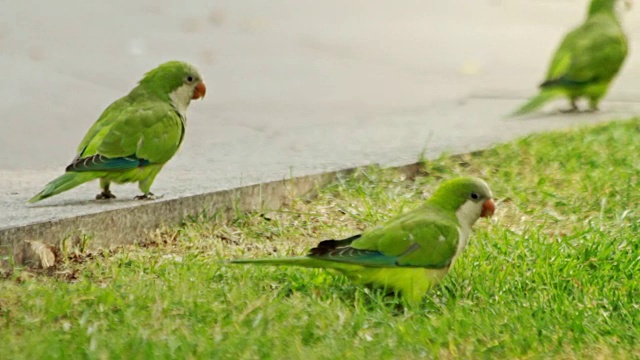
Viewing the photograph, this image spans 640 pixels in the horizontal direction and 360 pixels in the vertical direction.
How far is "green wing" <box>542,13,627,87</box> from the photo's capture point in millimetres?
8531

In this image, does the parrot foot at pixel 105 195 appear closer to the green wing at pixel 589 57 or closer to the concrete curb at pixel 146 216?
the concrete curb at pixel 146 216

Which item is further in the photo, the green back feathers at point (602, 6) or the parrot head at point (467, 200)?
the green back feathers at point (602, 6)

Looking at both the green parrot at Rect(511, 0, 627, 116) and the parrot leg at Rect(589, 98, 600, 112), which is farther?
the parrot leg at Rect(589, 98, 600, 112)

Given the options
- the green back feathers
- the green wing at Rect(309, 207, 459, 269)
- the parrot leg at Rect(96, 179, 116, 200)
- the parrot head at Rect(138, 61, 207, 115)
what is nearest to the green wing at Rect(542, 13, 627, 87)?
the green back feathers

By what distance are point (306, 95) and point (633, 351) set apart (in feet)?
19.3

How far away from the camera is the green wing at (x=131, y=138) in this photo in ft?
17.8

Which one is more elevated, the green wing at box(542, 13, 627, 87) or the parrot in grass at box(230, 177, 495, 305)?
the green wing at box(542, 13, 627, 87)

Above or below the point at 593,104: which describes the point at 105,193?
below

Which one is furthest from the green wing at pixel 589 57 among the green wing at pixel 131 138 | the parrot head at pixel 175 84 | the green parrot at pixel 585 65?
the green wing at pixel 131 138

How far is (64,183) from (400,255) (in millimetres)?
1697

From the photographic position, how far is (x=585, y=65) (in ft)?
28.0

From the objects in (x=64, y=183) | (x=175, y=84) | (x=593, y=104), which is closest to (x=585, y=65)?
(x=593, y=104)

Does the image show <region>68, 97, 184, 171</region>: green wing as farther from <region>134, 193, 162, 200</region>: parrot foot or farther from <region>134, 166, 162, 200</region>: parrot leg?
<region>134, 193, 162, 200</region>: parrot foot

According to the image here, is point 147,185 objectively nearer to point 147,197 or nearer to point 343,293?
point 147,197
